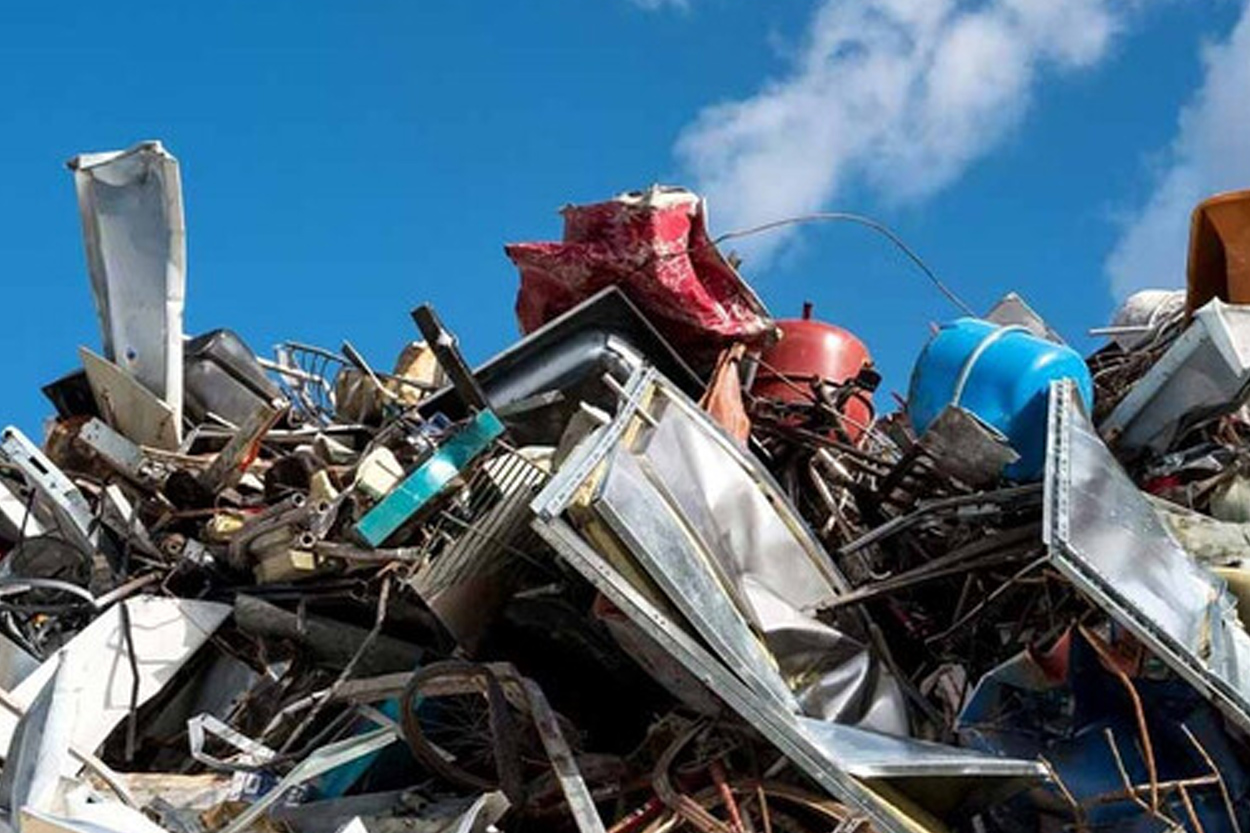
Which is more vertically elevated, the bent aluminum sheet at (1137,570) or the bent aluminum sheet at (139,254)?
the bent aluminum sheet at (139,254)

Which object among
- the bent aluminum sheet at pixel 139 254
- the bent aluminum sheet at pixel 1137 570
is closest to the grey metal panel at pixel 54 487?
the bent aluminum sheet at pixel 139 254

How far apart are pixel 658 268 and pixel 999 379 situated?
1.46 metres

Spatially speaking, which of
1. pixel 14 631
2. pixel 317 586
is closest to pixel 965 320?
pixel 317 586

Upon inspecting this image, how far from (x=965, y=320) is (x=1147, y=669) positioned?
215 cm

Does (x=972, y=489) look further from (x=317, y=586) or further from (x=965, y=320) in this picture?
(x=317, y=586)

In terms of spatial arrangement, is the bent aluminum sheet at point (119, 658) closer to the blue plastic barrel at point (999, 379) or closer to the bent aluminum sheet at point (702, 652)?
the bent aluminum sheet at point (702, 652)

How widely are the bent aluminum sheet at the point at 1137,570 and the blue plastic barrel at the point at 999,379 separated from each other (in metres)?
0.94

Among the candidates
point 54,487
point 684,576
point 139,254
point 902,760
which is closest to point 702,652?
point 684,576

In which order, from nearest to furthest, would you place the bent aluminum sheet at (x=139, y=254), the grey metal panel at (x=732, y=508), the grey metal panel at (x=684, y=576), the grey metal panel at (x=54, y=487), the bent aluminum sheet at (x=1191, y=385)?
the grey metal panel at (x=684, y=576), the grey metal panel at (x=732, y=508), the bent aluminum sheet at (x=1191, y=385), the grey metal panel at (x=54, y=487), the bent aluminum sheet at (x=139, y=254)

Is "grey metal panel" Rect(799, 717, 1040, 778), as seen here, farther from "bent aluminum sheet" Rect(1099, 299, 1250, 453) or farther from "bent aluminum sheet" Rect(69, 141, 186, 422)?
"bent aluminum sheet" Rect(69, 141, 186, 422)

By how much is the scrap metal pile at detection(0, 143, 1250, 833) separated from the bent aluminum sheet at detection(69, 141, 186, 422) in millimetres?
16

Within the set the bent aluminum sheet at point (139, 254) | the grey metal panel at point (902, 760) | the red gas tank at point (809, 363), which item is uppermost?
the bent aluminum sheet at point (139, 254)

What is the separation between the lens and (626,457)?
484cm

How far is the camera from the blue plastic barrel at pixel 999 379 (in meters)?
5.91
